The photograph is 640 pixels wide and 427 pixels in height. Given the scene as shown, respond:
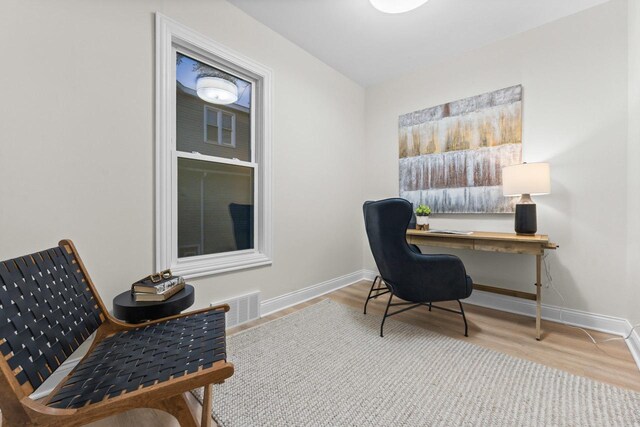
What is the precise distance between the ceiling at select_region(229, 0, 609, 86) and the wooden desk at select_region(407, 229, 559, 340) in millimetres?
1897

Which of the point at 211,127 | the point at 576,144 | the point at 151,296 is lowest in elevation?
the point at 151,296

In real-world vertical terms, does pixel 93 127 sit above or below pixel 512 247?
above

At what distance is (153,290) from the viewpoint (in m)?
1.49

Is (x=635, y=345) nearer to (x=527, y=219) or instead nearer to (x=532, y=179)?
(x=527, y=219)

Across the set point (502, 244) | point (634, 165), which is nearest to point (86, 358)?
point (502, 244)

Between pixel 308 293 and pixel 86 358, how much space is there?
2.02 m

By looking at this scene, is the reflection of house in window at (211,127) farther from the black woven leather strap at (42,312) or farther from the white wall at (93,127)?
the black woven leather strap at (42,312)

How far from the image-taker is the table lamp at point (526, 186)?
213 centimetres

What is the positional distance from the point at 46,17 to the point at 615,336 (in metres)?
4.32

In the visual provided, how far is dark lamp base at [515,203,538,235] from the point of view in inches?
87.4

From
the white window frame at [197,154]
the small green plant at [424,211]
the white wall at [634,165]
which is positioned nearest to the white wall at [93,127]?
the white window frame at [197,154]

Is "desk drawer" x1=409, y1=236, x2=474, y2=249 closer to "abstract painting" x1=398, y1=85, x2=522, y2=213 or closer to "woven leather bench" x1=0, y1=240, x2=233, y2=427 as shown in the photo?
"abstract painting" x1=398, y1=85, x2=522, y2=213

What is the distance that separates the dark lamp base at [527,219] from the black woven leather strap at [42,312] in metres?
2.95

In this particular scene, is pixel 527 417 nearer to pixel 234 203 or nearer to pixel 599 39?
pixel 234 203
